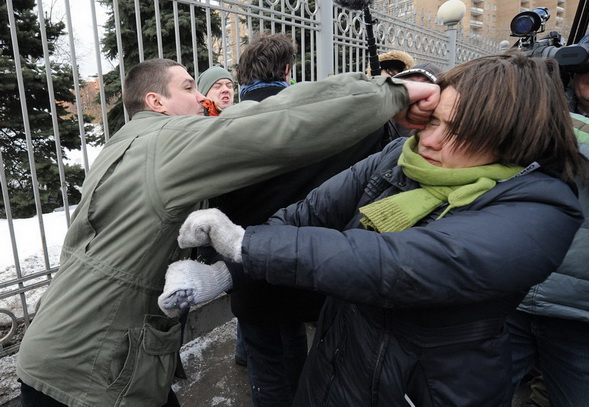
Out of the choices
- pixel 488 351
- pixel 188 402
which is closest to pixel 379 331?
pixel 488 351

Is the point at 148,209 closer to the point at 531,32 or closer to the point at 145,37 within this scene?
the point at 531,32

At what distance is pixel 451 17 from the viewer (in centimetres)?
653

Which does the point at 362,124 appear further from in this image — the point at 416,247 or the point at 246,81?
the point at 246,81

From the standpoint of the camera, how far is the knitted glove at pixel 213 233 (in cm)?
101

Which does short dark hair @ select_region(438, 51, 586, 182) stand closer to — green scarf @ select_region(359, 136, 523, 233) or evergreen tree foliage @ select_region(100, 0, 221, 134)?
green scarf @ select_region(359, 136, 523, 233)

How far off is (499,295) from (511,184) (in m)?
0.29

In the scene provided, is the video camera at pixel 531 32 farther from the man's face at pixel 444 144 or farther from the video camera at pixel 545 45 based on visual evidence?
the man's face at pixel 444 144

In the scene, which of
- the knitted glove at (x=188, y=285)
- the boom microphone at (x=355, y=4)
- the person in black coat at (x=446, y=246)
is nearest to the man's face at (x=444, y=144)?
the person in black coat at (x=446, y=246)

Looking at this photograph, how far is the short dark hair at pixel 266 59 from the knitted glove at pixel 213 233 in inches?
46.1

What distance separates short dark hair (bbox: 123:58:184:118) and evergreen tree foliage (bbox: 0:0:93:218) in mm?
3442

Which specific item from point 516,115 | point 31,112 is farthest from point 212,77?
point 31,112

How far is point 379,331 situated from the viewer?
1185mm

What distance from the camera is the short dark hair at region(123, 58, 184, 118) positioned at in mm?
1719

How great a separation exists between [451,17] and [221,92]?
200 inches
